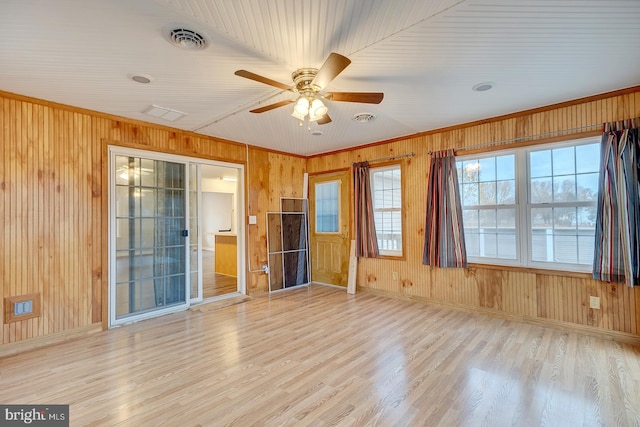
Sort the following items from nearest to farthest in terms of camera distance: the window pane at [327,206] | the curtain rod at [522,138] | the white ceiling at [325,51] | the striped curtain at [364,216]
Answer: the white ceiling at [325,51], the curtain rod at [522,138], the striped curtain at [364,216], the window pane at [327,206]

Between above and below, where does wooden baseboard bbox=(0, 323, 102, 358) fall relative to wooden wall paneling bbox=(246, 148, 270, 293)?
below

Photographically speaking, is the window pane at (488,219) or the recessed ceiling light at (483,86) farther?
the window pane at (488,219)

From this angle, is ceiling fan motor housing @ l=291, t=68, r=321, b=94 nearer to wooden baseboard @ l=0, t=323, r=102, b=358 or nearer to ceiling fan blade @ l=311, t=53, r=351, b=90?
ceiling fan blade @ l=311, t=53, r=351, b=90

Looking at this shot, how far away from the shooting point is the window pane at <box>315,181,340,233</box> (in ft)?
18.4

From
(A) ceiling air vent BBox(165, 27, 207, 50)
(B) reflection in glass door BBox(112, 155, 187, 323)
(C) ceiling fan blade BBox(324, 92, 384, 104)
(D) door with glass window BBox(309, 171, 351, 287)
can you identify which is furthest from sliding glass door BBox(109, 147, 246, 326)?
(C) ceiling fan blade BBox(324, 92, 384, 104)

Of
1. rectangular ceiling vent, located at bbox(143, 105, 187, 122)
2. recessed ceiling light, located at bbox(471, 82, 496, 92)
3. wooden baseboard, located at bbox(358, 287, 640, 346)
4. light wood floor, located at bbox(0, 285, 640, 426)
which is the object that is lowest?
light wood floor, located at bbox(0, 285, 640, 426)

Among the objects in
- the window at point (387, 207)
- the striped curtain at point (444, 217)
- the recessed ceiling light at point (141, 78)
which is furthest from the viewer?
the window at point (387, 207)

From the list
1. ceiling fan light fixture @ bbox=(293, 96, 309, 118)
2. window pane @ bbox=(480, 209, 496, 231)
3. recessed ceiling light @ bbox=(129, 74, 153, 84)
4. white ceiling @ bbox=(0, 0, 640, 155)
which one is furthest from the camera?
window pane @ bbox=(480, 209, 496, 231)

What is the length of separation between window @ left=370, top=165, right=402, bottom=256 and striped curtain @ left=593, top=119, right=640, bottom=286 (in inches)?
93.2

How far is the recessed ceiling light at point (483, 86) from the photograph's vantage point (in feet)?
9.43

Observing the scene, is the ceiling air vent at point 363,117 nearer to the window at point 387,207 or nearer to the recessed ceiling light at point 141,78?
the window at point 387,207

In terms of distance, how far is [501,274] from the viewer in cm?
375

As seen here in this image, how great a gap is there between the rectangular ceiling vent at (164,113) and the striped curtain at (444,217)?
346cm

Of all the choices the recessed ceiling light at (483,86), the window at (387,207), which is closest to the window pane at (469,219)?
the window at (387,207)
